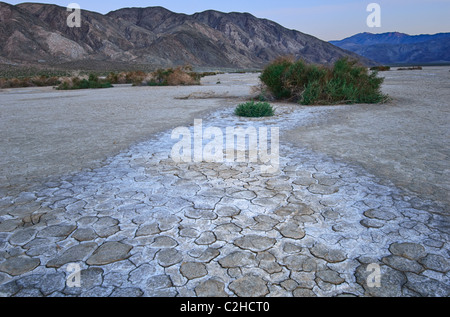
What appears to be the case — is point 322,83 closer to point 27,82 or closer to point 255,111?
point 255,111

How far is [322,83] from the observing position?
1132 centimetres

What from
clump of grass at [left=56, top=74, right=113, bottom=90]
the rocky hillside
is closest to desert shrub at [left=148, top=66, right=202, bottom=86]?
clump of grass at [left=56, top=74, right=113, bottom=90]

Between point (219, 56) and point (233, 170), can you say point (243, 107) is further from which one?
point (219, 56)

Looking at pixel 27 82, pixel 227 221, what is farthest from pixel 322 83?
pixel 27 82

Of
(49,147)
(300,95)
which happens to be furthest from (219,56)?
(49,147)

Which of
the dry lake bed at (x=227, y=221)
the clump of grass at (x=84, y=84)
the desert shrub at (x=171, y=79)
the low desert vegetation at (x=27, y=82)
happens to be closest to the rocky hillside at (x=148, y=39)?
the desert shrub at (x=171, y=79)

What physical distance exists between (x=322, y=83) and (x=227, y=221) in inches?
390

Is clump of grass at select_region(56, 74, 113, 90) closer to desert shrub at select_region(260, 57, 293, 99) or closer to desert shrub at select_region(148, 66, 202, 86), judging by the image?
desert shrub at select_region(148, 66, 202, 86)

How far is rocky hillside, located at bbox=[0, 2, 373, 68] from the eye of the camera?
68.1 metres

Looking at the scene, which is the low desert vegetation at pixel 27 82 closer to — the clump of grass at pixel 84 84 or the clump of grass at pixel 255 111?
the clump of grass at pixel 84 84

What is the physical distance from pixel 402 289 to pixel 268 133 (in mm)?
4701

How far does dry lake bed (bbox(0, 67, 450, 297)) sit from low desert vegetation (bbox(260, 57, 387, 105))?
553cm

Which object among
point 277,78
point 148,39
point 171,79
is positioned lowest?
point 277,78

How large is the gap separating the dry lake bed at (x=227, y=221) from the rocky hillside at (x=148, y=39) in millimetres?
39393
